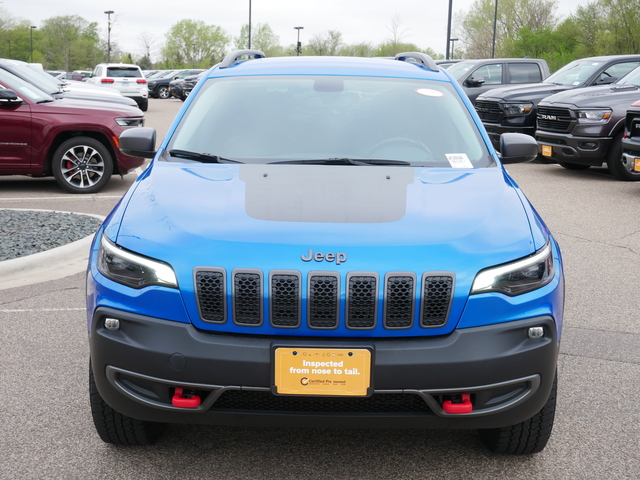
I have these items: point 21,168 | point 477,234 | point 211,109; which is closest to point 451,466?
point 477,234

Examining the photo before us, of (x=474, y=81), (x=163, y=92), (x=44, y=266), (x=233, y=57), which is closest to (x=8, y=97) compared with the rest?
(x=44, y=266)

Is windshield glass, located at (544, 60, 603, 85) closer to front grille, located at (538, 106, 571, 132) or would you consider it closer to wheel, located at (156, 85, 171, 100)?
front grille, located at (538, 106, 571, 132)

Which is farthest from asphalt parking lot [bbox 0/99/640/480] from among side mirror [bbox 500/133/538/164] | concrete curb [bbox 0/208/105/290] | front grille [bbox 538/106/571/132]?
front grille [bbox 538/106/571/132]

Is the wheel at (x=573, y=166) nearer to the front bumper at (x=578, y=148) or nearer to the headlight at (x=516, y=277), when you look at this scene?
the front bumper at (x=578, y=148)

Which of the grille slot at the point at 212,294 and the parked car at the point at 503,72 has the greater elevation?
the parked car at the point at 503,72

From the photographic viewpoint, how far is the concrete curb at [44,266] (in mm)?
5863

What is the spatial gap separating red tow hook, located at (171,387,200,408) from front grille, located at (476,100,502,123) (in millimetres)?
13268

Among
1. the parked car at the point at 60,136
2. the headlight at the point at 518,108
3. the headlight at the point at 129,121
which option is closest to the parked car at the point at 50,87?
the parked car at the point at 60,136

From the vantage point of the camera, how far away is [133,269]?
108 inches

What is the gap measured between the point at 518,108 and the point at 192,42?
10581 centimetres

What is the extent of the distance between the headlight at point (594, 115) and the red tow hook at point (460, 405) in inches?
396

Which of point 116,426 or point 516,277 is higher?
point 516,277

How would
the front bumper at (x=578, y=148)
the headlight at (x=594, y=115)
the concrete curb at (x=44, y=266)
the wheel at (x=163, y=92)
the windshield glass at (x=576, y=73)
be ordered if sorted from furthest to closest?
1. the wheel at (x=163, y=92)
2. the windshield glass at (x=576, y=73)
3. the front bumper at (x=578, y=148)
4. the headlight at (x=594, y=115)
5. the concrete curb at (x=44, y=266)

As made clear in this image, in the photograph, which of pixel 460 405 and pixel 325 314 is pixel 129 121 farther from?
pixel 460 405
